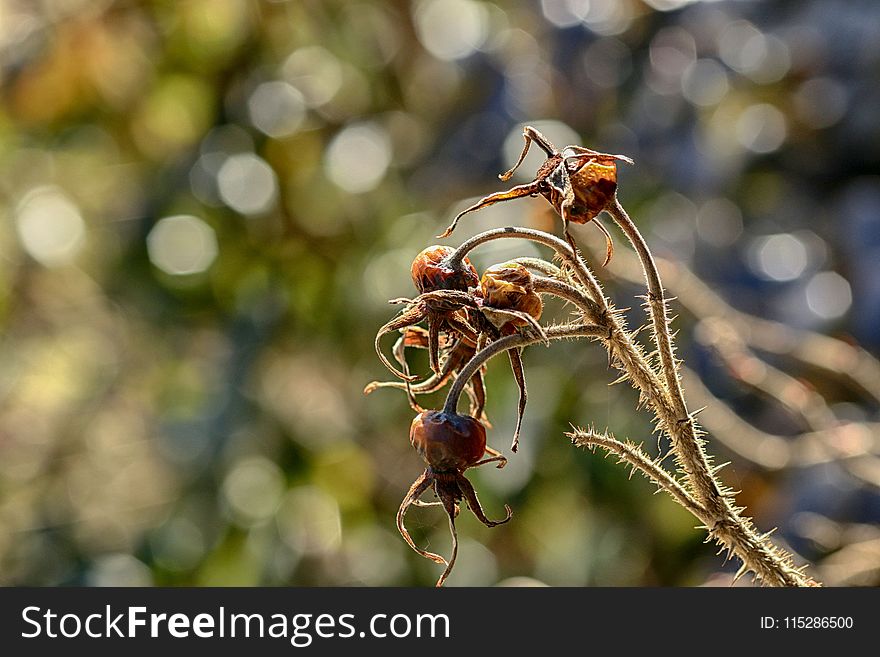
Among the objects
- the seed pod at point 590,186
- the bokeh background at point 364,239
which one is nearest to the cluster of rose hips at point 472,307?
the seed pod at point 590,186

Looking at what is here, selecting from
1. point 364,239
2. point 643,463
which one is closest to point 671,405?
point 643,463

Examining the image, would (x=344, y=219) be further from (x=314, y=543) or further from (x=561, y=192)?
(x=561, y=192)

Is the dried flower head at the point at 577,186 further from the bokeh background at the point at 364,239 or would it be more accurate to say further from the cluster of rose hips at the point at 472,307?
the bokeh background at the point at 364,239

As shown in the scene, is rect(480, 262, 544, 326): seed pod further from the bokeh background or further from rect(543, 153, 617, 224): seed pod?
the bokeh background

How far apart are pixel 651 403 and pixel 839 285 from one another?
935mm

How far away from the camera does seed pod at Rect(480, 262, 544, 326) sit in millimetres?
343

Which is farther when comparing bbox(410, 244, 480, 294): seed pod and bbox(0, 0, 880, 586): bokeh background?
bbox(0, 0, 880, 586): bokeh background

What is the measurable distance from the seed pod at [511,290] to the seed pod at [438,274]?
10 mm

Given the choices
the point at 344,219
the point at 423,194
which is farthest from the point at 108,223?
the point at 423,194

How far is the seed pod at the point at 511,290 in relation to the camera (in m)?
0.34

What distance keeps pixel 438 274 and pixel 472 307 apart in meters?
0.02

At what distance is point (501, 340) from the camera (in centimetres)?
33

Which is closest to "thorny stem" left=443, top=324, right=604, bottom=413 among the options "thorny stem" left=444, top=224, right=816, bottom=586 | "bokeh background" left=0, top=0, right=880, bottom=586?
"thorny stem" left=444, top=224, right=816, bottom=586

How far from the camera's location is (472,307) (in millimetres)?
348
